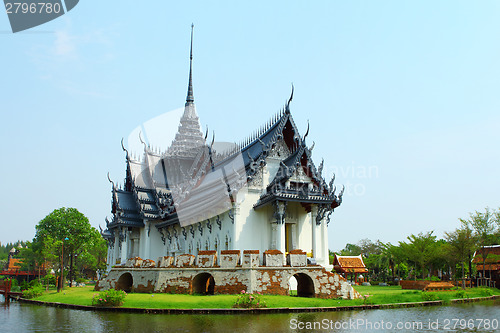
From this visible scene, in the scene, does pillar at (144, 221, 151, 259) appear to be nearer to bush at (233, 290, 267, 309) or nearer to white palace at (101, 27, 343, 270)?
white palace at (101, 27, 343, 270)

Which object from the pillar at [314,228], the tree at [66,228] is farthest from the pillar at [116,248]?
the pillar at [314,228]

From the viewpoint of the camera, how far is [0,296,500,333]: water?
40.8 ft

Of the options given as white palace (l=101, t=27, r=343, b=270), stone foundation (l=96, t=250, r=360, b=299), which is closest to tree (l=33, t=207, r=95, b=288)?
white palace (l=101, t=27, r=343, b=270)

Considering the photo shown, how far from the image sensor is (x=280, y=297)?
722 inches

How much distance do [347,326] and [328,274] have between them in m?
6.78

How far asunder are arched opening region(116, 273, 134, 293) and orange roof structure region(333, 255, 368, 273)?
20744mm

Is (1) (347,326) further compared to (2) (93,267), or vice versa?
(2) (93,267)

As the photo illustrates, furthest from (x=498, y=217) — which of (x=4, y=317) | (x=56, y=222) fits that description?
(x=56, y=222)

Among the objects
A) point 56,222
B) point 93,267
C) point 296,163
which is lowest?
point 93,267

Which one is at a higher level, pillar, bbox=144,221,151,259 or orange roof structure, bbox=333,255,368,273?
pillar, bbox=144,221,151,259

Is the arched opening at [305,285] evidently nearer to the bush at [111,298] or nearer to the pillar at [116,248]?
the bush at [111,298]

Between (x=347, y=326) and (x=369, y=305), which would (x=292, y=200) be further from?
(x=347, y=326)

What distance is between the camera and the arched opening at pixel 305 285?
19.8m

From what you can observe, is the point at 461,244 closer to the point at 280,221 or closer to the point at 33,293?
the point at 280,221
